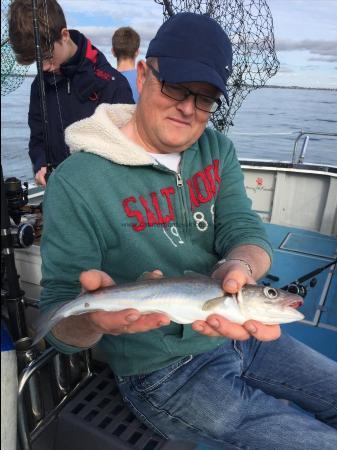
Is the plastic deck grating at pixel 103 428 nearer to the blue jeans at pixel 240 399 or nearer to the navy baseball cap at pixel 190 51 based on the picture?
the blue jeans at pixel 240 399

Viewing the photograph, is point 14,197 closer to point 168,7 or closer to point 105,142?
point 105,142

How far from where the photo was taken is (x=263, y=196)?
7.31 m

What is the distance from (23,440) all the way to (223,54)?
2.17 meters

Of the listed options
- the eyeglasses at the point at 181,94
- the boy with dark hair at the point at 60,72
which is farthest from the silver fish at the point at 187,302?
the boy with dark hair at the point at 60,72

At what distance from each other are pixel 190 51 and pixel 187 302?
Result: 3.97 ft

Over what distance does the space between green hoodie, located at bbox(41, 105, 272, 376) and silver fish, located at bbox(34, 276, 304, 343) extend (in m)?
0.20

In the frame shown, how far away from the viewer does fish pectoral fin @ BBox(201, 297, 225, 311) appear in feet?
5.24

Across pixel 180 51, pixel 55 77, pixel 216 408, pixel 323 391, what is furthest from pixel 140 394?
pixel 55 77

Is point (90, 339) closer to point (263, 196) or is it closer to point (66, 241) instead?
point (66, 241)

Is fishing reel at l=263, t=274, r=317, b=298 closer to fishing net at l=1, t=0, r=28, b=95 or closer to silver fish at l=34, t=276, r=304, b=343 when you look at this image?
silver fish at l=34, t=276, r=304, b=343

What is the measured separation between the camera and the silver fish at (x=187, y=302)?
1.55 m

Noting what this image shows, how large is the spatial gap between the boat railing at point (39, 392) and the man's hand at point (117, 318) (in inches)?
22.1

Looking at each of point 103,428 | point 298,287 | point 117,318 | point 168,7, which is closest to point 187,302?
point 117,318

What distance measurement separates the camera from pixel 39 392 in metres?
2.11
